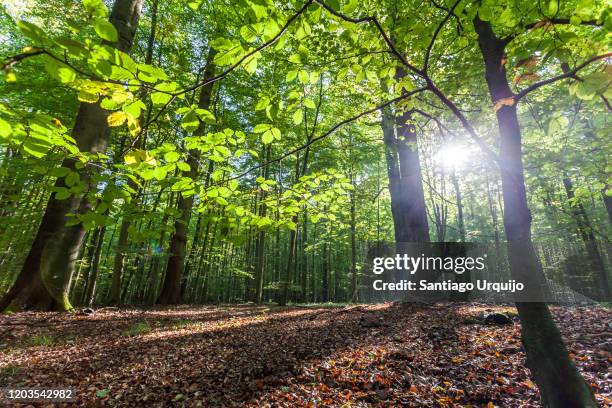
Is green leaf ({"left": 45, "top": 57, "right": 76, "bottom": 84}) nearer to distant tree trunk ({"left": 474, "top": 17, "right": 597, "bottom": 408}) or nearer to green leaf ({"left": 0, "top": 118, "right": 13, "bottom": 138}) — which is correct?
green leaf ({"left": 0, "top": 118, "right": 13, "bottom": 138})

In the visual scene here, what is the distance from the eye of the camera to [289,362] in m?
3.83

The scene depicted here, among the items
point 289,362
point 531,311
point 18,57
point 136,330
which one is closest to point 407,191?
point 289,362

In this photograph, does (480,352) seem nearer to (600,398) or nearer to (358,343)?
(600,398)

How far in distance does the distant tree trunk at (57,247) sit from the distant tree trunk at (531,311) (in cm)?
579

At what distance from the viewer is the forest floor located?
3006 mm

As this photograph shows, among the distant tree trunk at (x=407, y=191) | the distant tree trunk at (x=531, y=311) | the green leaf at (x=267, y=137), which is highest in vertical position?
the distant tree trunk at (x=407, y=191)

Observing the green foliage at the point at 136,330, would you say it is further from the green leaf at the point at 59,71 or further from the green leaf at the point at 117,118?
the green leaf at the point at 59,71

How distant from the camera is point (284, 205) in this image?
98.0 inches

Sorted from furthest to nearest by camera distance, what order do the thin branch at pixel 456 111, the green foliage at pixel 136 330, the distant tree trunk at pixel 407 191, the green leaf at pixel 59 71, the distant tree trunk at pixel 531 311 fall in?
the distant tree trunk at pixel 407 191, the green foliage at pixel 136 330, the distant tree trunk at pixel 531 311, the thin branch at pixel 456 111, the green leaf at pixel 59 71

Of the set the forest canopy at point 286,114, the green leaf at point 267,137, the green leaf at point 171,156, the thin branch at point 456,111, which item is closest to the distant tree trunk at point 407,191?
the forest canopy at point 286,114

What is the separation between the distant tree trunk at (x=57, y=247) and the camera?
5.11 meters

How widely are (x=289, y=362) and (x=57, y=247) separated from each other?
4.57 m

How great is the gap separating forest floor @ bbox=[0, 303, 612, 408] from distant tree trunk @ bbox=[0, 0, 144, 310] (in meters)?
0.47

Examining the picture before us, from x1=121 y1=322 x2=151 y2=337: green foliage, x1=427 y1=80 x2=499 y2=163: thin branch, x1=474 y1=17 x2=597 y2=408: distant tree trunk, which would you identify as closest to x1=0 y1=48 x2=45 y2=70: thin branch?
x1=427 y1=80 x2=499 y2=163: thin branch
